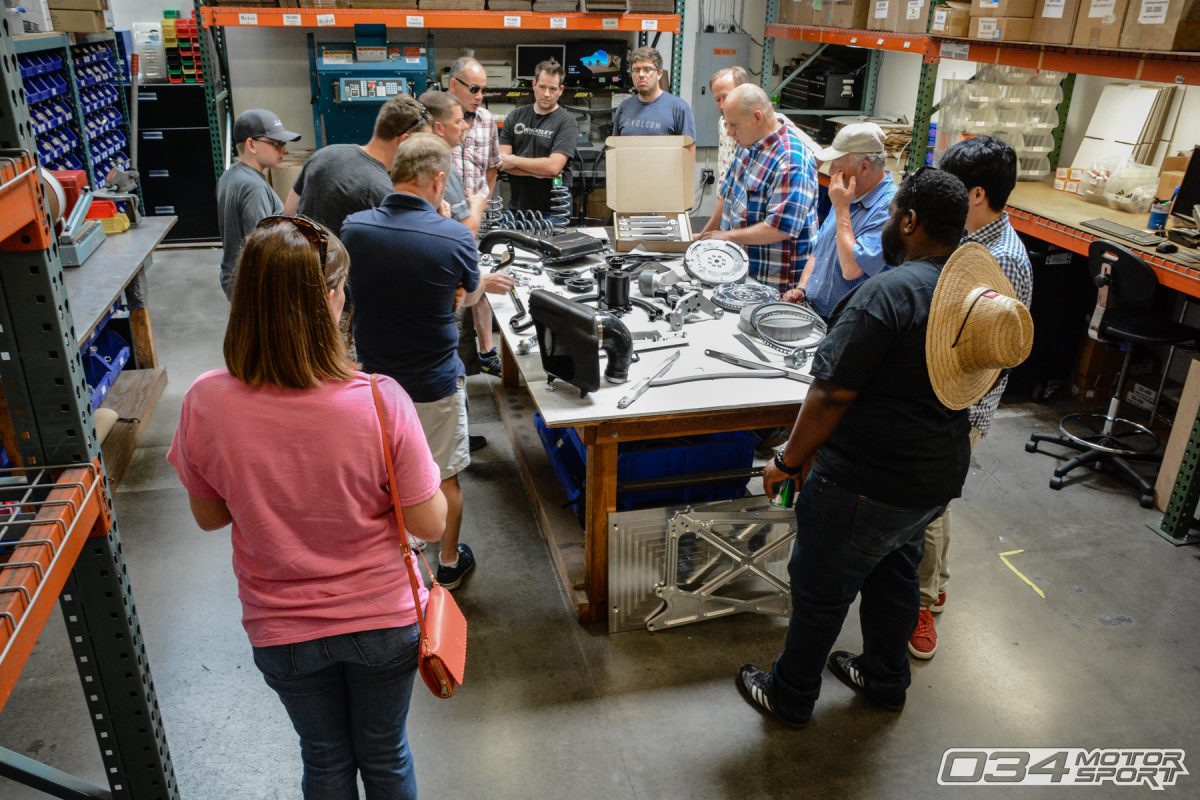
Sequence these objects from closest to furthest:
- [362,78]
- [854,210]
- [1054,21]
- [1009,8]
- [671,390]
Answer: [671,390]
[854,210]
[1054,21]
[1009,8]
[362,78]

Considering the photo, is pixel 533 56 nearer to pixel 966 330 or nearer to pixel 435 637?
pixel 966 330

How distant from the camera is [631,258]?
389cm

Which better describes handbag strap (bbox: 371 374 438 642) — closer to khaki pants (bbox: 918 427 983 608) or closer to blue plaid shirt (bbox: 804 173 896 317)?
khaki pants (bbox: 918 427 983 608)

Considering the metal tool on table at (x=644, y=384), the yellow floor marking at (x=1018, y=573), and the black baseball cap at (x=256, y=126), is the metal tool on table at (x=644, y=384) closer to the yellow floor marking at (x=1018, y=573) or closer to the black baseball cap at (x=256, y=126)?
the yellow floor marking at (x=1018, y=573)

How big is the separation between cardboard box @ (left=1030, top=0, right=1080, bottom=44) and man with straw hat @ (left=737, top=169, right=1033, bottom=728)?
246 centimetres

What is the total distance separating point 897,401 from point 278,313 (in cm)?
138

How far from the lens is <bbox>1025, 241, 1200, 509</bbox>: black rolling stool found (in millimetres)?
3611

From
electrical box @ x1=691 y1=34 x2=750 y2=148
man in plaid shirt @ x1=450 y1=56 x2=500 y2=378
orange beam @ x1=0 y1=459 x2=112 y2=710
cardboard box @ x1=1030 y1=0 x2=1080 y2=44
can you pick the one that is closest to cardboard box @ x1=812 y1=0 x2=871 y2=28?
electrical box @ x1=691 y1=34 x2=750 y2=148

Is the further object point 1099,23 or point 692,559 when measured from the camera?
point 1099,23

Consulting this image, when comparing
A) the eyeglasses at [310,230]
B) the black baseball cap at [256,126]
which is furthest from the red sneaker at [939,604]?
the black baseball cap at [256,126]

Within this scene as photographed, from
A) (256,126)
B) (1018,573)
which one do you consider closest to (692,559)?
(1018,573)

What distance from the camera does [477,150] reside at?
491 centimetres

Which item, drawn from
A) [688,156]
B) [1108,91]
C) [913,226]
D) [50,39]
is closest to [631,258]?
[688,156]

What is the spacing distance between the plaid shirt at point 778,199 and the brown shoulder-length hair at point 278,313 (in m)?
2.67
